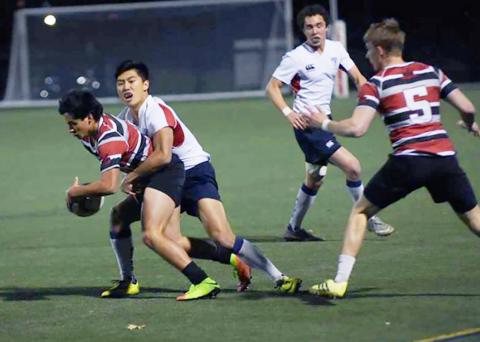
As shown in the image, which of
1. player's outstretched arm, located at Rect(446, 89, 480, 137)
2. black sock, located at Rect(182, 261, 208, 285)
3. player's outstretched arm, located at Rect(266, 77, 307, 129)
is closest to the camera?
player's outstretched arm, located at Rect(446, 89, 480, 137)

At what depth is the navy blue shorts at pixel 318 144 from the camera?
1214 centimetres

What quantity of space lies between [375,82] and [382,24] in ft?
1.37

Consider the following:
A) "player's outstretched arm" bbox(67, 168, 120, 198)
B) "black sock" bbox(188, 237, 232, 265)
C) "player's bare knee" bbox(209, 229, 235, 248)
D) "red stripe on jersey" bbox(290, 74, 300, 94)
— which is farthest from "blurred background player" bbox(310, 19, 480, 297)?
"red stripe on jersey" bbox(290, 74, 300, 94)

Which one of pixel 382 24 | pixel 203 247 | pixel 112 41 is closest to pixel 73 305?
pixel 203 247

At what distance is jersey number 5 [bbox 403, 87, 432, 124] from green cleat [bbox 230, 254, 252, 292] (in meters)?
1.80

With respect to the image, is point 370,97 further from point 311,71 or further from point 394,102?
point 311,71

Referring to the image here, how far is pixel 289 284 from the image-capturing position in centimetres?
943

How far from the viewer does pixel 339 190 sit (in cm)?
1605

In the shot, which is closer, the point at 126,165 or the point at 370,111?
the point at 370,111

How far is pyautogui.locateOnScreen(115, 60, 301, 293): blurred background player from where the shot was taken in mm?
9344

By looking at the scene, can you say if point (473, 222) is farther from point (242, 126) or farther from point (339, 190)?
point (242, 126)

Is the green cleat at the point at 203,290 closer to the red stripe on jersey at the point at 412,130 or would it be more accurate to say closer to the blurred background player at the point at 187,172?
the blurred background player at the point at 187,172

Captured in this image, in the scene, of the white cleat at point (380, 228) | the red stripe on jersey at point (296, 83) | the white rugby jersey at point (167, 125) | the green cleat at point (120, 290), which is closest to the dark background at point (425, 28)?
the red stripe on jersey at point (296, 83)

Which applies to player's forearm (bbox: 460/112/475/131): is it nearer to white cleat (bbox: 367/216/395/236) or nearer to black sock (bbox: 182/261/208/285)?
black sock (bbox: 182/261/208/285)
